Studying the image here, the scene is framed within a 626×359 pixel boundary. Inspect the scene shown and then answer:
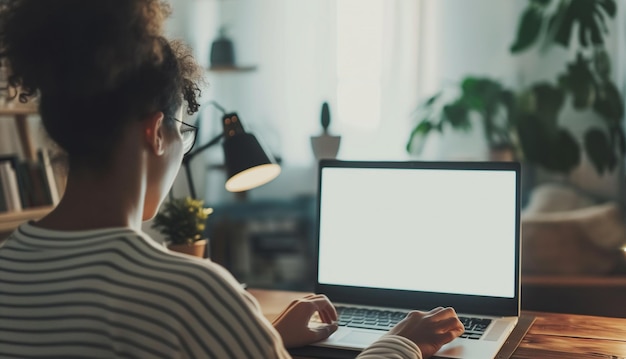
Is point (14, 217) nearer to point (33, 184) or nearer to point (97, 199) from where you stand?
point (33, 184)

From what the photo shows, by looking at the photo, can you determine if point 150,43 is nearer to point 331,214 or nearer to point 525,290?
point 331,214

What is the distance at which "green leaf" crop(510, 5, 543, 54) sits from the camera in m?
3.46

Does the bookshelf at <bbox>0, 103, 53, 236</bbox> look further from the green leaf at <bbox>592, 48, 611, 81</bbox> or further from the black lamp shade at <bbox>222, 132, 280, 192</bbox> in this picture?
the green leaf at <bbox>592, 48, 611, 81</bbox>

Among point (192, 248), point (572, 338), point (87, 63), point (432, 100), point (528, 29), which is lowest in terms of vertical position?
point (572, 338)

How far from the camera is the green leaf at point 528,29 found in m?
3.46

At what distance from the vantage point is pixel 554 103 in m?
3.43

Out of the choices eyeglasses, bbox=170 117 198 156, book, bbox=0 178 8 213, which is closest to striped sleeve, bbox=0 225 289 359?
eyeglasses, bbox=170 117 198 156

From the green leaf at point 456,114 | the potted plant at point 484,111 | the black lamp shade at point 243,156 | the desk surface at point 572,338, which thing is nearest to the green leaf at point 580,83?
the potted plant at point 484,111

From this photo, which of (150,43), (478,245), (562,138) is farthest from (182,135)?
(562,138)

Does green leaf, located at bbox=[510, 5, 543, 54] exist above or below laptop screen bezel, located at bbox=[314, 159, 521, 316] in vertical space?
above

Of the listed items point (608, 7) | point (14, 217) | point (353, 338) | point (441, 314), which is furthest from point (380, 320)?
point (608, 7)

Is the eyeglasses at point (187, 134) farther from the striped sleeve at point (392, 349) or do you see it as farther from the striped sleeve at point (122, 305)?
the striped sleeve at point (392, 349)

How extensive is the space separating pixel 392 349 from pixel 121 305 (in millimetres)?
400

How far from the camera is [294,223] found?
12.8ft
